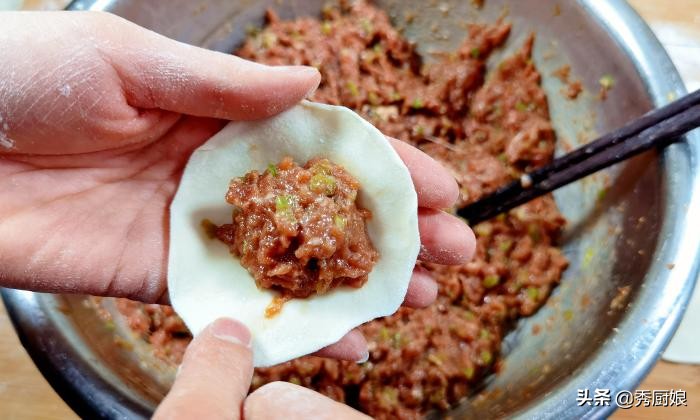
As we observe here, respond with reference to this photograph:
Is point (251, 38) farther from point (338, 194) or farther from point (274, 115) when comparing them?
point (338, 194)

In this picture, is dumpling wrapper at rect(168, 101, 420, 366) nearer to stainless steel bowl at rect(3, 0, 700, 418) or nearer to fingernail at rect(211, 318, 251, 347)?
fingernail at rect(211, 318, 251, 347)

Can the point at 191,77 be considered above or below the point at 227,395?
above

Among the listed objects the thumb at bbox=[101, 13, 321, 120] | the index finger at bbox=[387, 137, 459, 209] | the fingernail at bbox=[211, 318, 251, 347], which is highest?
the thumb at bbox=[101, 13, 321, 120]

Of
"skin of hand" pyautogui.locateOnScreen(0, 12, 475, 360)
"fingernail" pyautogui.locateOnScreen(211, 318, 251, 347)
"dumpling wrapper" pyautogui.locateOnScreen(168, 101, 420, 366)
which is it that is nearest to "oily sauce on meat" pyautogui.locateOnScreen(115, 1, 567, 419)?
"skin of hand" pyautogui.locateOnScreen(0, 12, 475, 360)

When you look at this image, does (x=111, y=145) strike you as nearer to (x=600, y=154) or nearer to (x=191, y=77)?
(x=191, y=77)

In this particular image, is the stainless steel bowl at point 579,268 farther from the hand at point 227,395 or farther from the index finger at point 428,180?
the index finger at point 428,180

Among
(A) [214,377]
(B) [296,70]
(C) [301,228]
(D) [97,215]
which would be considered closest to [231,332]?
(A) [214,377]
